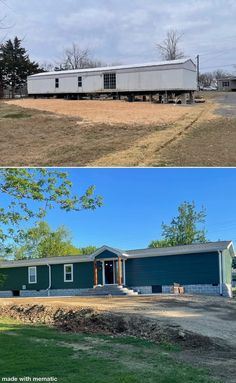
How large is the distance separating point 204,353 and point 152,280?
17.3m

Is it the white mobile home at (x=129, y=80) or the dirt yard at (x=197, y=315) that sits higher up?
the white mobile home at (x=129, y=80)

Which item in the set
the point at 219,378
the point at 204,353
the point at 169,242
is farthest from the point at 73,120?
the point at 169,242

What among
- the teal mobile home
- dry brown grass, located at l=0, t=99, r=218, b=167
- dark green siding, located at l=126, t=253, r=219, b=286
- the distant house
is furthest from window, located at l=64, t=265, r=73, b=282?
the distant house

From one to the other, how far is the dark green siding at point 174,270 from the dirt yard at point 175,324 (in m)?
6.38

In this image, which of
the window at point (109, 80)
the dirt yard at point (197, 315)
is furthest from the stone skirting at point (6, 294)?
the window at point (109, 80)

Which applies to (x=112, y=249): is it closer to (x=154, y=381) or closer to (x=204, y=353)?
(x=204, y=353)

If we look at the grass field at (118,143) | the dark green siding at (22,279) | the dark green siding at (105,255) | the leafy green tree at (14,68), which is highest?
the leafy green tree at (14,68)

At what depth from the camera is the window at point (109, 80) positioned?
46213 mm

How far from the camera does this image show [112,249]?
27.4m

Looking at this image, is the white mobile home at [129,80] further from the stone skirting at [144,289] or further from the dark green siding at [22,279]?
the stone skirting at [144,289]

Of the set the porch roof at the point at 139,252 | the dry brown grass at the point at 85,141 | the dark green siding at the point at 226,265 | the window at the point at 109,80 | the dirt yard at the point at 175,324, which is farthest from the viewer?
the window at the point at 109,80

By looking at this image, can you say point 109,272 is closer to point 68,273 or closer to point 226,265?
Result: point 68,273

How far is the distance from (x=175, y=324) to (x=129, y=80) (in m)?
35.7

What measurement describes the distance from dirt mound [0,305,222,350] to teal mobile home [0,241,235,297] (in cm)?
1077
